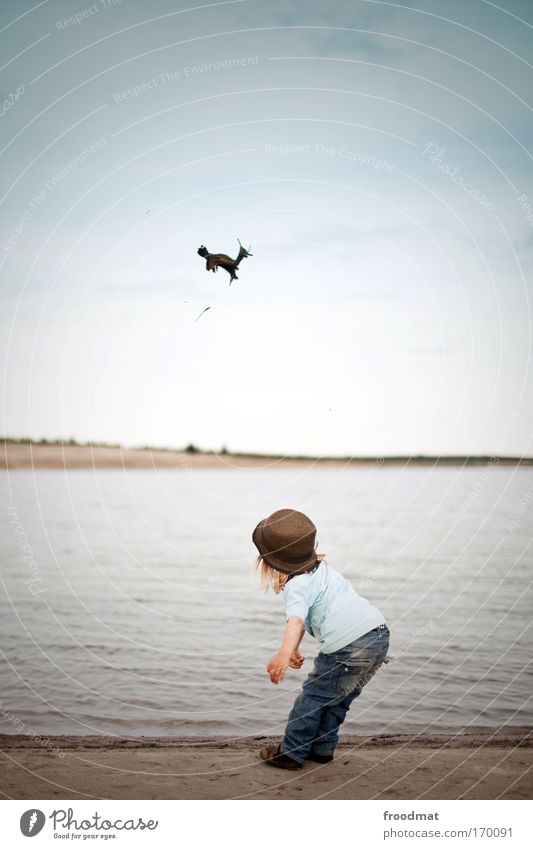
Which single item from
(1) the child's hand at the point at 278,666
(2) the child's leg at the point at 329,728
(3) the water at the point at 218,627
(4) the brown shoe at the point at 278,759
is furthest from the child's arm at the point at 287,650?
(3) the water at the point at 218,627

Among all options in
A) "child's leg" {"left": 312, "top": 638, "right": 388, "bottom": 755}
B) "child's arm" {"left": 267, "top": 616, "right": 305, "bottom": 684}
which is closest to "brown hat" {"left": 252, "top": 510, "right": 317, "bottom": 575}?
"child's arm" {"left": 267, "top": 616, "right": 305, "bottom": 684}

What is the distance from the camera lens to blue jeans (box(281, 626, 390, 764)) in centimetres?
520

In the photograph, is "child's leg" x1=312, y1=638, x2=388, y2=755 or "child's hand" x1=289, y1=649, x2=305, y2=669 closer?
"child's hand" x1=289, y1=649, x2=305, y2=669

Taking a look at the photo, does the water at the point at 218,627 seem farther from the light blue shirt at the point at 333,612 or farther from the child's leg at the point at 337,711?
the light blue shirt at the point at 333,612

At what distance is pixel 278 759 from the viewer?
17.2 feet

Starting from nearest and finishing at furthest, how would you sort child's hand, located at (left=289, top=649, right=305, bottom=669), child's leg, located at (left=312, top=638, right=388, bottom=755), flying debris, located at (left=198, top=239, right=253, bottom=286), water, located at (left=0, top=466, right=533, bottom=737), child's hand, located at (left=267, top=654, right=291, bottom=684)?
1. child's hand, located at (left=267, top=654, right=291, bottom=684)
2. child's hand, located at (left=289, top=649, right=305, bottom=669)
3. child's leg, located at (left=312, top=638, right=388, bottom=755)
4. flying debris, located at (left=198, top=239, right=253, bottom=286)
5. water, located at (left=0, top=466, right=533, bottom=737)

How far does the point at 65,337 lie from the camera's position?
822 centimetres

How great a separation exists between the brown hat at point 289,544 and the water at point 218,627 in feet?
7.15

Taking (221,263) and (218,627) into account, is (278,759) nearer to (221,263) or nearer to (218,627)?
(221,263)

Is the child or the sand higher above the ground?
the child

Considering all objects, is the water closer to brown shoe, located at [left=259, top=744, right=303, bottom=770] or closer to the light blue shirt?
brown shoe, located at [left=259, top=744, right=303, bottom=770]

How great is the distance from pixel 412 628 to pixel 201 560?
21.7 ft

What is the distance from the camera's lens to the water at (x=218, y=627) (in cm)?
720
